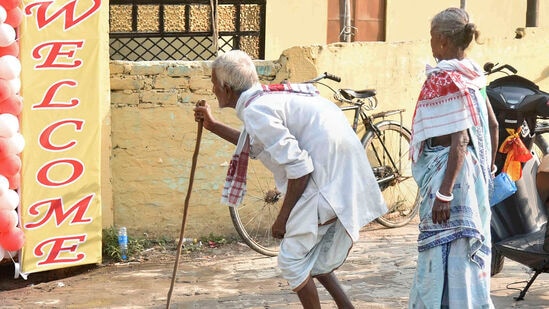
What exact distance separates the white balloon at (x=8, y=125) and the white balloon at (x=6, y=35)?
45 cm

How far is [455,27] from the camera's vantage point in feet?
14.8

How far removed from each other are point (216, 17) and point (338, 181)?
4918 millimetres

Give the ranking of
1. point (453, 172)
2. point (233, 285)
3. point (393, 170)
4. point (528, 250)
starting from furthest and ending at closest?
1. point (393, 170)
2. point (233, 285)
3. point (528, 250)
4. point (453, 172)

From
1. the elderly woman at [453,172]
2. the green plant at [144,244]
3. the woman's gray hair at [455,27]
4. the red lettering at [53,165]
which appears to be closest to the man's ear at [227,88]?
the elderly woman at [453,172]

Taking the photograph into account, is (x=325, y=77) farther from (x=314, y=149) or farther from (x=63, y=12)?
(x=314, y=149)

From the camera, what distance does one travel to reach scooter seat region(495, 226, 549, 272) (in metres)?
5.47

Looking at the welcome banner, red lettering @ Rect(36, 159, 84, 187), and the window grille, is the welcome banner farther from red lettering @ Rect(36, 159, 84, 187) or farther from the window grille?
the window grille

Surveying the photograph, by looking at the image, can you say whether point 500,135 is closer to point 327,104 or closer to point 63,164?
point 327,104

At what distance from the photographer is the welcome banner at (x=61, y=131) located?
6.32 m

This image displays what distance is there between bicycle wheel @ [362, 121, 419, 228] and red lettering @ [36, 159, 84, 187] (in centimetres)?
231

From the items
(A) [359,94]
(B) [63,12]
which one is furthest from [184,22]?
(B) [63,12]

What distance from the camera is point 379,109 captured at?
26.4ft

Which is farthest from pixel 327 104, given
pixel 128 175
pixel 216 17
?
pixel 216 17

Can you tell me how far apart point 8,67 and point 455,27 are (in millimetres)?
2901
